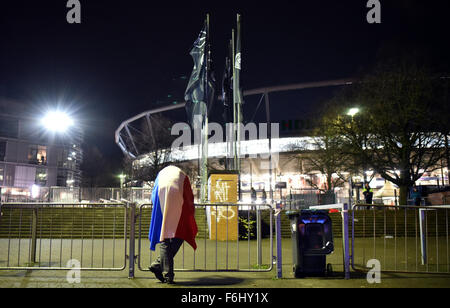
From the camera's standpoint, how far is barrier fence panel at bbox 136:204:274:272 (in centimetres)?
708

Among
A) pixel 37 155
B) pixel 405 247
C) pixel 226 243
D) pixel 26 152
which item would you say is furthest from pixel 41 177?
pixel 405 247

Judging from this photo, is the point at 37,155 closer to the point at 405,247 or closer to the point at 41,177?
the point at 41,177

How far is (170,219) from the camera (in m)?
5.77

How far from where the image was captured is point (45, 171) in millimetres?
55625

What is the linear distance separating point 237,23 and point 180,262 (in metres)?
13.4

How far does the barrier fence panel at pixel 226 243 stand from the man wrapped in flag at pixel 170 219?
0.34 m

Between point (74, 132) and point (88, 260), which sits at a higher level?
point (74, 132)

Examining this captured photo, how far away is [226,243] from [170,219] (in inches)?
154

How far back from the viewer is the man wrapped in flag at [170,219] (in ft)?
18.9

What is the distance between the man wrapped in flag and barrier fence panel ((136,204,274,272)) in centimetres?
34

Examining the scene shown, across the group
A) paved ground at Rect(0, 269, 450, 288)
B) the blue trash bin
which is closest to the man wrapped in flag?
paved ground at Rect(0, 269, 450, 288)

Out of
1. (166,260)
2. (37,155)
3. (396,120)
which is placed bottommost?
(166,260)

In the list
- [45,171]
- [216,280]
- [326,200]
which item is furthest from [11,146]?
[216,280]
